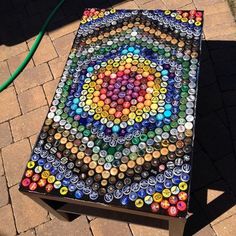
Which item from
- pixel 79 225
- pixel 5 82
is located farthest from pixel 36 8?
pixel 79 225

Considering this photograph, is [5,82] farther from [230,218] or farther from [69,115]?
[230,218]

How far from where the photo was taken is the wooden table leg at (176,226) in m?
2.58

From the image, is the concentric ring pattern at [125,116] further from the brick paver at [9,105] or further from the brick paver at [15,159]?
the brick paver at [9,105]

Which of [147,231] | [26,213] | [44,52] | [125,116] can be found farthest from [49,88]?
[147,231]

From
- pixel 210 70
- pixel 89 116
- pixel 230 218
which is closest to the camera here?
pixel 89 116

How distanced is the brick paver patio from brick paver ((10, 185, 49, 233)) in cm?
1

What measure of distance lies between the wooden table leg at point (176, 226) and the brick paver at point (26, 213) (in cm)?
149

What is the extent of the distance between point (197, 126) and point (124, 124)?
1.42 meters

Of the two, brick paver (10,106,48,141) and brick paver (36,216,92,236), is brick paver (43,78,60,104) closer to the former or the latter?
brick paver (10,106,48,141)

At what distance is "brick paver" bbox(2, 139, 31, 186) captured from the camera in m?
4.18

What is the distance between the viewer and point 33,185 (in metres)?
2.80

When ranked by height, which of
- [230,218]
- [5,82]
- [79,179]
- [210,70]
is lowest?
[230,218]

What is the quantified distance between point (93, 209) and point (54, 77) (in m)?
2.32

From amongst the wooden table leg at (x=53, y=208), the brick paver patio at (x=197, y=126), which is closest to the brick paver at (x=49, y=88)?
the brick paver patio at (x=197, y=126)
